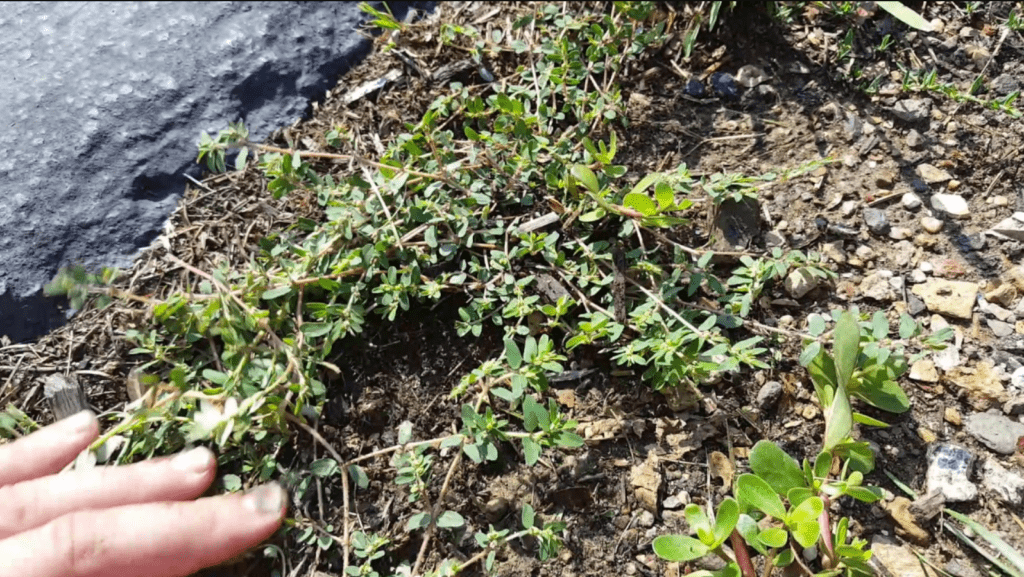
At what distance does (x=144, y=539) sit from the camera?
1692 mm

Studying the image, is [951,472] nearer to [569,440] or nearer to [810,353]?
[810,353]

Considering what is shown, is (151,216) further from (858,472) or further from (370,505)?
(858,472)

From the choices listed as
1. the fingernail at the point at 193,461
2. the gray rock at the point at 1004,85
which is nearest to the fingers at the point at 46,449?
the fingernail at the point at 193,461

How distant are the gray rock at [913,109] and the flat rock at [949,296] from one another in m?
0.58

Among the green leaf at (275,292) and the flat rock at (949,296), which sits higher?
the green leaf at (275,292)

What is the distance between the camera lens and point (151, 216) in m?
2.44

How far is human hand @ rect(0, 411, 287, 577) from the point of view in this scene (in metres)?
1.64

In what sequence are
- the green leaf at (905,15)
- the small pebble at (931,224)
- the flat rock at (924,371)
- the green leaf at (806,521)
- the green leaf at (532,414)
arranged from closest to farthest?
the green leaf at (806,521)
the green leaf at (532,414)
the flat rock at (924,371)
the small pebble at (931,224)
the green leaf at (905,15)

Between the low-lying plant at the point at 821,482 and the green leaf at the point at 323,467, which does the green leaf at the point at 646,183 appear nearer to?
the low-lying plant at the point at 821,482

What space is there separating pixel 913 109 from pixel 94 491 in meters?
2.50

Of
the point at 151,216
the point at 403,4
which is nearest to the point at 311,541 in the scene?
the point at 151,216

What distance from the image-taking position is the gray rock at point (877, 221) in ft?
7.04

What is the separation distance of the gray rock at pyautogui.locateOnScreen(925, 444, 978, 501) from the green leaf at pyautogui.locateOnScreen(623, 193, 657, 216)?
2.90ft

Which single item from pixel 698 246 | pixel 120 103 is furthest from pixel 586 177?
pixel 120 103
